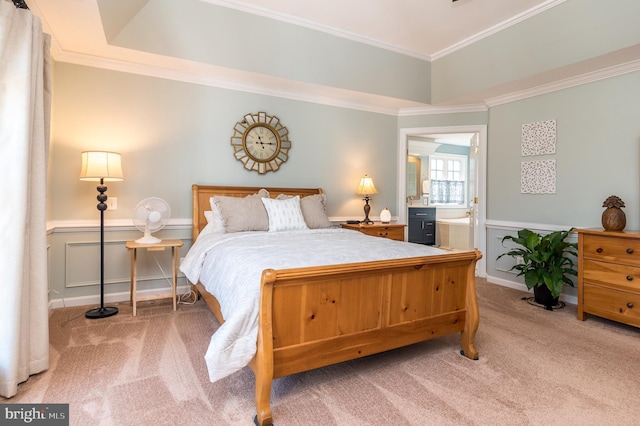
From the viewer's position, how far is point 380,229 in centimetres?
428

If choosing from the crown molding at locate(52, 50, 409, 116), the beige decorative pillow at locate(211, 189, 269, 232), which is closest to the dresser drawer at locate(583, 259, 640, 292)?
the crown molding at locate(52, 50, 409, 116)

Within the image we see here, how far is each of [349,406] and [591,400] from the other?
131 centimetres

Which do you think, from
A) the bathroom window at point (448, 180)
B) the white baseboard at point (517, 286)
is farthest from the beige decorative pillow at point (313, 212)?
the bathroom window at point (448, 180)

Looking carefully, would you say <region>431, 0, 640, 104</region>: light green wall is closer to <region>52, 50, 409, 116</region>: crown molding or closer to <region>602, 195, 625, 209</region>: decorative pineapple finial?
<region>52, 50, 409, 116</region>: crown molding

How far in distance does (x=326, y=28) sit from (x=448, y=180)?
5329 mm

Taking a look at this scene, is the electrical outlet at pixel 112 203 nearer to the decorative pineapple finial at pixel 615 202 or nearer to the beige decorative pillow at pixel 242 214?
the beige decorative pillow at pixel 242 214

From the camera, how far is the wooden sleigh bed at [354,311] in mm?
1640

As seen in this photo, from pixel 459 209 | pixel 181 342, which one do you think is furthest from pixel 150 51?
pixel 459 209

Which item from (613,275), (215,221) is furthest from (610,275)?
(215,221)

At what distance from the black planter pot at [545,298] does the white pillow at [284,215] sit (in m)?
2.48

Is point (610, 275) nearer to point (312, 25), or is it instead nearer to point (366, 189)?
point (366, 189)

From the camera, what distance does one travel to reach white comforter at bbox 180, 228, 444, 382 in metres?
1.60

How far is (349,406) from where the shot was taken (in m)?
1.75

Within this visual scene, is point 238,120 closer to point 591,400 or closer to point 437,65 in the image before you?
Answer: point 437,65
